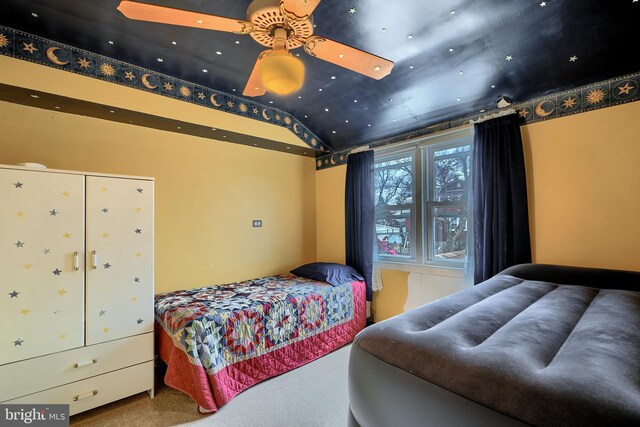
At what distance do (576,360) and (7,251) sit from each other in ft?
9.12

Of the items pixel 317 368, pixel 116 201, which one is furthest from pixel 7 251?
pixel 317 368

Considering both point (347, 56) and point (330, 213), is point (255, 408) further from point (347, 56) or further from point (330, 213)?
point (330, 213)

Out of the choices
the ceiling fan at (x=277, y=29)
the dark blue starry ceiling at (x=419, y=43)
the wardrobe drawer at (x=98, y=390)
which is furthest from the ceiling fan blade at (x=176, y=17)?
the wardrobe drawer at (x=98, y=390)

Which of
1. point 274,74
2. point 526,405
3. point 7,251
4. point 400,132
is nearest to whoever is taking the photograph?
point 526,405

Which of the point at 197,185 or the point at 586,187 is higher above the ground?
the point at 197,185

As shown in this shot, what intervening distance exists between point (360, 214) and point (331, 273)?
0.83 meters

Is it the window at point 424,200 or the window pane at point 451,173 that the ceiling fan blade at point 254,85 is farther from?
the window pane at point 451,173

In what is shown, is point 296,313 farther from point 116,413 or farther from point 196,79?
→ point 196,79

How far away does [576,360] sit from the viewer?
791 mm

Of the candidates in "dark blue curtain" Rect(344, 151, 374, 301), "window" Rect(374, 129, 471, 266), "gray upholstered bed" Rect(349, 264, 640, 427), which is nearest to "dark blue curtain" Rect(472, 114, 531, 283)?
"window" Rect(374, 129, 471, 266)

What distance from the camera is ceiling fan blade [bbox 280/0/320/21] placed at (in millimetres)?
1152

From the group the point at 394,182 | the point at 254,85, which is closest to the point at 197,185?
the point at 254,85

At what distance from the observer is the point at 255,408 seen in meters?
2.02

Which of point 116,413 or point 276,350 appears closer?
point 116,413
